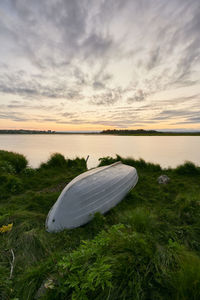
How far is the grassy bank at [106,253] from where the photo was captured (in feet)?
3.77

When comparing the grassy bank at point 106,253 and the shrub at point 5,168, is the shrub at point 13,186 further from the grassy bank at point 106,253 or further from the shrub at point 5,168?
the shrub at point 5,168

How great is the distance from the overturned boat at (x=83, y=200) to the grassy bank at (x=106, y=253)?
6.6 inches

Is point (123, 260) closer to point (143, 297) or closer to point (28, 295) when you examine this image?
point (143, 297)

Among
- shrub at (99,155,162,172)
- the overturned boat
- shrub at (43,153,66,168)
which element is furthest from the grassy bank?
shrub at (43,153,66,168)

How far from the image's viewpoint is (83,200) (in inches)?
110

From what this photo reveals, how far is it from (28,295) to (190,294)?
5.15 feet

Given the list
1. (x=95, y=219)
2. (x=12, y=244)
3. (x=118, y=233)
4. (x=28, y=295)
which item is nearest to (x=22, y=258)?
(x=12, y=244)

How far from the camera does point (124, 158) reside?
8492 millimetres

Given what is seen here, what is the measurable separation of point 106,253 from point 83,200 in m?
1.42

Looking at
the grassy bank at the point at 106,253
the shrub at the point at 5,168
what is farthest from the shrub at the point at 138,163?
the shrub at the point at 5,168

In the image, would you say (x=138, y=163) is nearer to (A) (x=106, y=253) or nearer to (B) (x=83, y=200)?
(B) (x=83, y=200)

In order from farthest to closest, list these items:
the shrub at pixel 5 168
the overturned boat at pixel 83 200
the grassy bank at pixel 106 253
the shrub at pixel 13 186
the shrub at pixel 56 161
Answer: the shrub at pixel 56 161, the shrub at pixel 5 168, the shrub at pixel 13 186, the overturned boat at pixel 83 200, the grassy bank at pixel 106 253

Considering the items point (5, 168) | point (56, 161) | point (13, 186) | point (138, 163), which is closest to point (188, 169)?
point (138, 163)

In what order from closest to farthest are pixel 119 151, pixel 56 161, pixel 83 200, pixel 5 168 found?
pixel 83 200 < pixel 5 168 < pixel 56 161 < pixel 119 151
